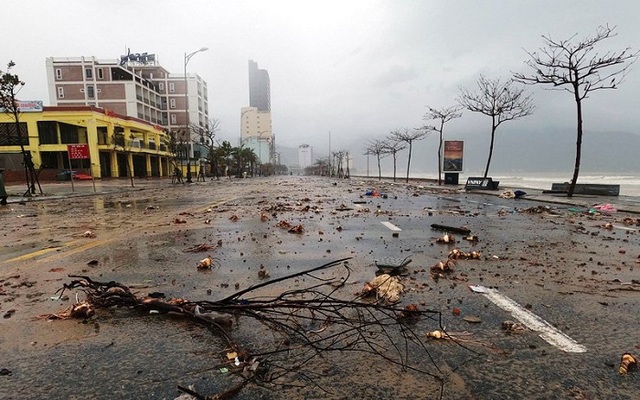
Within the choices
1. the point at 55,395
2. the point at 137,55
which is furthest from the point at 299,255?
the point at 137,55

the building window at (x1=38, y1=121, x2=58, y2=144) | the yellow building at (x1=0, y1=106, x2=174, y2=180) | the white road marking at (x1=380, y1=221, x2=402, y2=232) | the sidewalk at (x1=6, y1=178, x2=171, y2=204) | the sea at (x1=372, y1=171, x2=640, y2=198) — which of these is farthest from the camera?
the building window at (x1=38, y1=121, x2=58, y2=144)

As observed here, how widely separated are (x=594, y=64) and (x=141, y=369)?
2178cm

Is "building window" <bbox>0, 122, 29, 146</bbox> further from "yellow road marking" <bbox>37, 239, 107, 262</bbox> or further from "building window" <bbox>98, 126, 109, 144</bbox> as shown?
"yellow road marking" <bbox>37, 239, 107, 262</bbox>

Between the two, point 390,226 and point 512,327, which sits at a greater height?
point 512,327

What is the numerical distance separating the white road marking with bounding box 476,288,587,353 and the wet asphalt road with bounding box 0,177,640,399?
2.8 inches

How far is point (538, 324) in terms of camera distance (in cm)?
308

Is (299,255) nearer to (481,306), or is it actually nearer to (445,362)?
(481,306)

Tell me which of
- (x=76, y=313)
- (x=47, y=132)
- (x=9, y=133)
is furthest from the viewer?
→ (x=47, y=132)

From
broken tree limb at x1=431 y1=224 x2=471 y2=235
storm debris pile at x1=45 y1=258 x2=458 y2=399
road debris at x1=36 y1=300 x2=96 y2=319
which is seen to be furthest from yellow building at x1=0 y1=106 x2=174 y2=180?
storm debris pile at x1=45 y1=258 x2=458 y2=399

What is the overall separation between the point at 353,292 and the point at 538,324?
1.66 m

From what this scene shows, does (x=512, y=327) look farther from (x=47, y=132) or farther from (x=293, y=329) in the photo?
(x=47, y=132)

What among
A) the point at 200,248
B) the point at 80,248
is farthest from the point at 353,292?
the point at 80,248

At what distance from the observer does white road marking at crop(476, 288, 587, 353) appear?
8.81 ft

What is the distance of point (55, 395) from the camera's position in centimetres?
212
